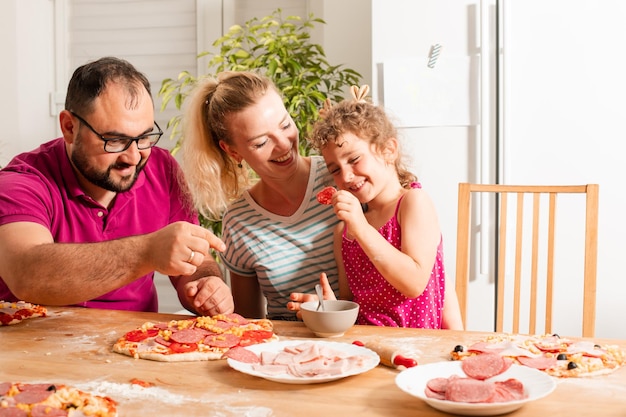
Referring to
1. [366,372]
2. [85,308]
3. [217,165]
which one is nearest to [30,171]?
[85,308]

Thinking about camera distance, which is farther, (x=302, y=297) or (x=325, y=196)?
(x=325, y=196)

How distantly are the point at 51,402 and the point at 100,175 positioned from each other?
105cm

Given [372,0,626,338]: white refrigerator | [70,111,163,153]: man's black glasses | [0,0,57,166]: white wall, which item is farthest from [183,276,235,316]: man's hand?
[0,0,57,166]: white wall

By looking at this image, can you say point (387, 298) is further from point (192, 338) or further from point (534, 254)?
point (192, 338)

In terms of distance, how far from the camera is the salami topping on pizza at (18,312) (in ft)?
5.82

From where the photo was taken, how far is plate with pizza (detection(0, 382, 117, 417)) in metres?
1.08

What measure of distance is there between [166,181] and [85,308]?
57 cm

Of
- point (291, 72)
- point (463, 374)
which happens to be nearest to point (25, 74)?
point (291, 72)

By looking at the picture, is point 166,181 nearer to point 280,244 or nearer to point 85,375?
point 280,244

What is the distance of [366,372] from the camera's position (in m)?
1.33

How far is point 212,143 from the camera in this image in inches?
91.7

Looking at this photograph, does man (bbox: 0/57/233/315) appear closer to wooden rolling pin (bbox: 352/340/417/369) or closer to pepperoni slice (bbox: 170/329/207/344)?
pepperoni slice (bbox: 170/329/207/344)

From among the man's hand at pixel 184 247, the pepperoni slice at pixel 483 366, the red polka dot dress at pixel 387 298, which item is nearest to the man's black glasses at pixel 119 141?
the man's hand at pixel 184 247

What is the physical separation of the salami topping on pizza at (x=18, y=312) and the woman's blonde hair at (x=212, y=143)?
643 mm
